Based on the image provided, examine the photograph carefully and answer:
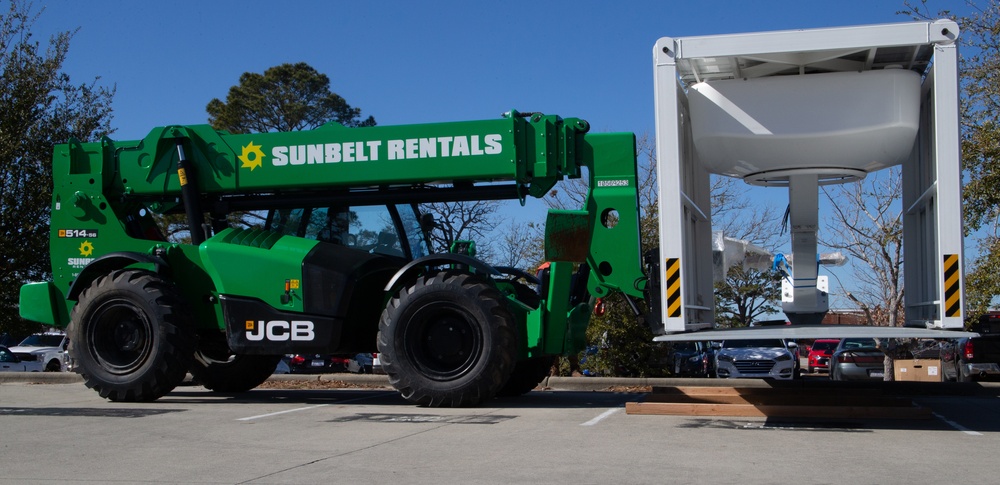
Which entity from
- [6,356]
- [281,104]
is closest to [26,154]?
[6,356]

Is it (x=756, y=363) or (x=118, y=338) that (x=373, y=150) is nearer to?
(x=118, y=338)

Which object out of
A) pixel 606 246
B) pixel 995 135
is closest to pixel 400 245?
pixel 606 246

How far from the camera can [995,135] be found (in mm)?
15250

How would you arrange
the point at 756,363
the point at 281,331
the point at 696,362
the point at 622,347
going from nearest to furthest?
the point at 281,331 < the point at 622,347 < the point at 756,363 < the point at 696,362

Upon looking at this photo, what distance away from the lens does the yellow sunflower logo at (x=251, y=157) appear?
38.3ft

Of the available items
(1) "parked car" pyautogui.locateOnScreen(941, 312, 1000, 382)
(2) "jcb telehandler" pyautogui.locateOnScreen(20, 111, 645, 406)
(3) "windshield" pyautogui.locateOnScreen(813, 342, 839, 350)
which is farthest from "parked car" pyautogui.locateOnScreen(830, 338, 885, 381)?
(3) "windshield" pyautogui.locateOnScreen(813, 342, 839, 350)

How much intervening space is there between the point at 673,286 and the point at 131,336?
6442 millimetres

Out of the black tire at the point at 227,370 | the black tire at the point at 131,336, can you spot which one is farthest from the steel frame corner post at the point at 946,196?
the black tire at the point at 227,370

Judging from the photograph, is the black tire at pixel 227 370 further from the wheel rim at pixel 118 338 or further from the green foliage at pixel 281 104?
the green foliage at pixel 281 104

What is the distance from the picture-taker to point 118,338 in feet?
37.5

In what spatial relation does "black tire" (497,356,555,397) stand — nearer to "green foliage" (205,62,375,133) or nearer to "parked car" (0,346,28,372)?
"parked car" (0,346,28,372)

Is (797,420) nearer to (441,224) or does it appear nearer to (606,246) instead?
(606,246)

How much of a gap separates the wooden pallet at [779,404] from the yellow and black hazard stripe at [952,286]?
5.72ft

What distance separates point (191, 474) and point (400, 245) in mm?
5645
